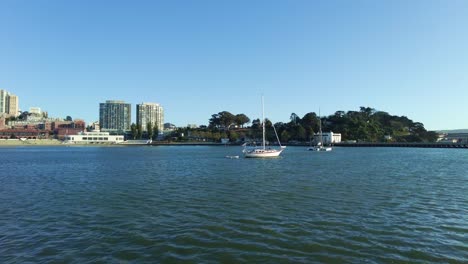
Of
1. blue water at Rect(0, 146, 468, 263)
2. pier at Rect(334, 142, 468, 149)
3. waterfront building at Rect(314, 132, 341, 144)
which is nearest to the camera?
blue water at Rect(0, 146, 468, 263)

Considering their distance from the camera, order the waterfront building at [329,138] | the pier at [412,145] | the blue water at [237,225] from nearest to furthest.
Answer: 1. the blue water at [237,225]
2. the pier at [412,145]
3. the waterfront building at [329,138]

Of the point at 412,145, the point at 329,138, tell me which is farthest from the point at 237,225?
the point at 329,138

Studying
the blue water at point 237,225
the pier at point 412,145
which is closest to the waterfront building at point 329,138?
the pier at point 412,145

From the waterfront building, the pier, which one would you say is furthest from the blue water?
the waterfront building

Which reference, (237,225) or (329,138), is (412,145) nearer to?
(329,138)

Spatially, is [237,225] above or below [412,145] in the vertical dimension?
below

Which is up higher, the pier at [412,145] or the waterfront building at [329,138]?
the waterfront building at [329,138]

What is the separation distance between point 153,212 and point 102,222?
3.00 m

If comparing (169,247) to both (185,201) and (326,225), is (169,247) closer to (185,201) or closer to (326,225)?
(326,225)

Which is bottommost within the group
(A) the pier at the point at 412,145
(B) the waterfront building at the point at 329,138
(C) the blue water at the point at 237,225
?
(C) the blue water at the point at 237,225

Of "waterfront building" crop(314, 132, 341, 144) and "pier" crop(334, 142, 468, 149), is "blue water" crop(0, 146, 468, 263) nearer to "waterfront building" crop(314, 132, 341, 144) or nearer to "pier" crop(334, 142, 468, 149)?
"pier" crop(334, 142, 468, 149)

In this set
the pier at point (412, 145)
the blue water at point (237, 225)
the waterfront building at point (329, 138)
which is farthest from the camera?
the waterfront building at point (329, 138)

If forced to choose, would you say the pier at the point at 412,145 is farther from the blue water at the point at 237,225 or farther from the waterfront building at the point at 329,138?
the blue water at the point at 237,225

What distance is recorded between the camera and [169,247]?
1298 centimetres
